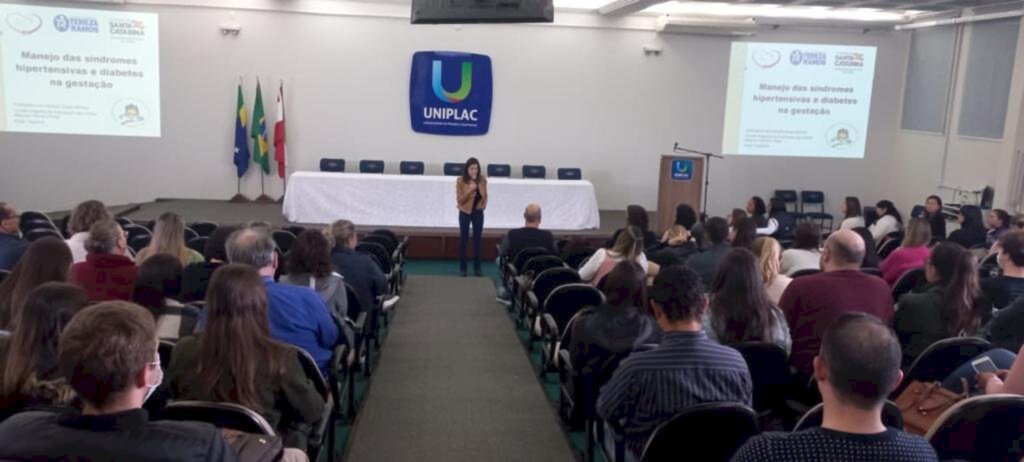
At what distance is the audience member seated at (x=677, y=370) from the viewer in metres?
2.67

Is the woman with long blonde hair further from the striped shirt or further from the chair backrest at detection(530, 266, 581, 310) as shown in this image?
the striped shirt

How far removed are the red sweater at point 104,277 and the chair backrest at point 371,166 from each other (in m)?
8.71

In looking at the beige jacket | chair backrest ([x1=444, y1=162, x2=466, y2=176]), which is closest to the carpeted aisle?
the beige jacket

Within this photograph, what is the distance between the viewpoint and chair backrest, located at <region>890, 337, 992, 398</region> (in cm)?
326

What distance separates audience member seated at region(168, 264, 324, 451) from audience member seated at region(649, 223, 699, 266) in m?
3.39

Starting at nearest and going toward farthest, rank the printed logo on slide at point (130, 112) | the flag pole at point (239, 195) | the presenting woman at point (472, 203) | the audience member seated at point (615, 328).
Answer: the audience member seated at point (615, 328) < the presenting woman at point (472, 203) < the printed logo on slide at point (130, 112) < the flag pole at point (239, 195)

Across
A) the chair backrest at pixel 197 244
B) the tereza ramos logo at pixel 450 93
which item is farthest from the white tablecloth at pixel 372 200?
the chair backrest at pixel 197 244

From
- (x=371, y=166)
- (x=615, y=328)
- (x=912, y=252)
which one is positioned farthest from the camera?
(x=371, y=166)

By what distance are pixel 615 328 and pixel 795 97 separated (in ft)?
35.0

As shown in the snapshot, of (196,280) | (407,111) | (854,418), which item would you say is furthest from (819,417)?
(407,111)

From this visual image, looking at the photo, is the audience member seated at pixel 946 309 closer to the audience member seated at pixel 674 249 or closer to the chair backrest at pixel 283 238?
the audience member seated at pixel 674 249

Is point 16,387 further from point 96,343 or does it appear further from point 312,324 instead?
point 312,324

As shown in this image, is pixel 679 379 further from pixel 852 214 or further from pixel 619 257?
pixel 852 214

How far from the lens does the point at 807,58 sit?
13.1 m
